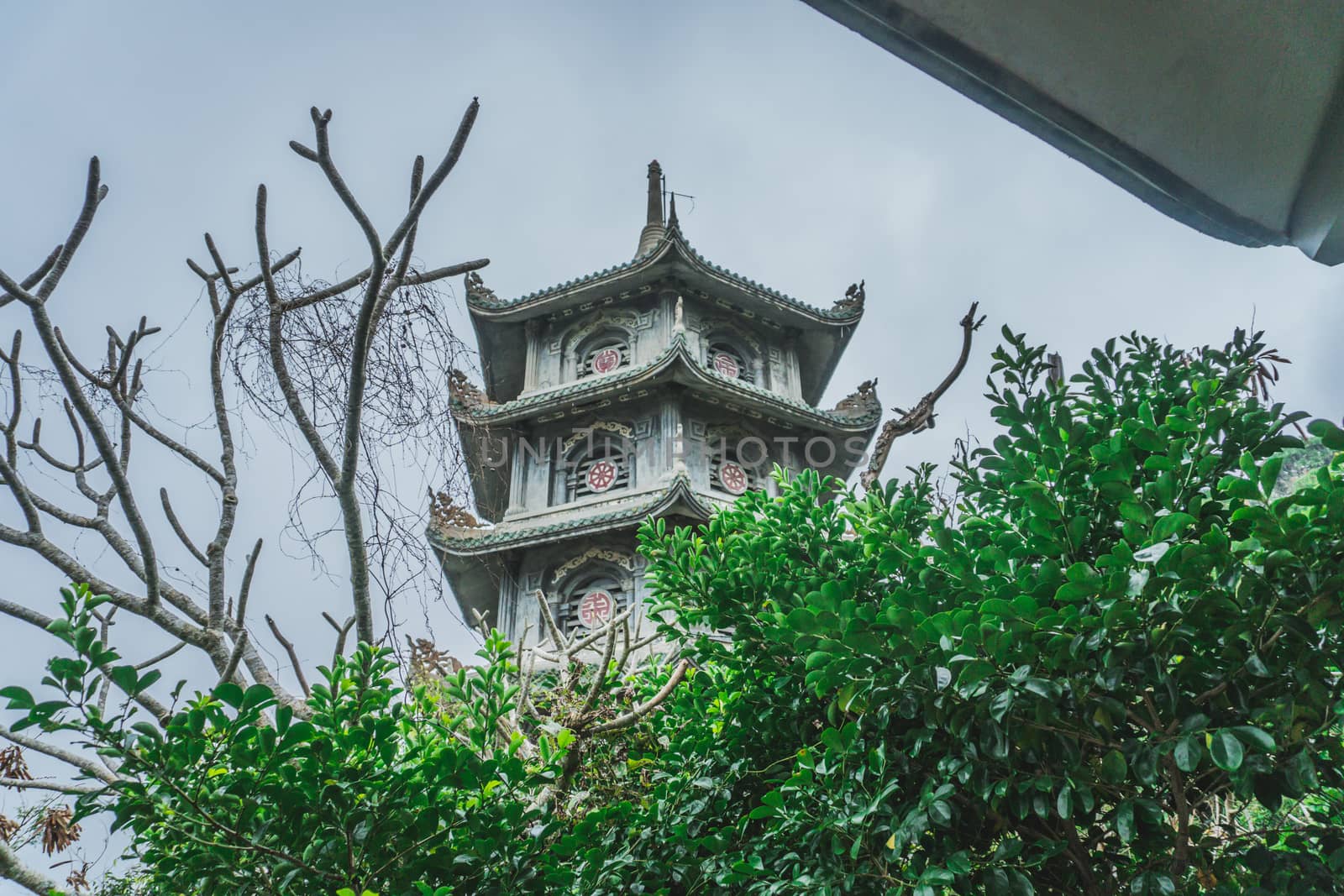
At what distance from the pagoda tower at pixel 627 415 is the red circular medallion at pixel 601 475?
0.09 ft

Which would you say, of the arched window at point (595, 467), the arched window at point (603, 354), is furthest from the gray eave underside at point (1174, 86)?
the arched window at point (603, 354)

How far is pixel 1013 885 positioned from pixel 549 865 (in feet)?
3.70

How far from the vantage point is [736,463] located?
12062 millimetres

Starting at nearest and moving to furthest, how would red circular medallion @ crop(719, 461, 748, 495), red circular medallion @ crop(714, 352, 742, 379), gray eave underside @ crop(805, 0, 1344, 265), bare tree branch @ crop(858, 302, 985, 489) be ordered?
1. gray eave underside @ crop(805, 0, 1344, 265)
2. bare tree branch @ crop(858, 302, 985, 489)
3. red circular medallion @ crop(719, 461, 748, 495)
4. red circular medallion @ crop(714, 352, 742, 379)

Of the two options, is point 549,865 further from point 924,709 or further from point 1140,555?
point 1140,555

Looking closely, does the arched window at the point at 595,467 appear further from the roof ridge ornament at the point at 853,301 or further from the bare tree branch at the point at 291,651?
the bare tree branch at the point at 291,651

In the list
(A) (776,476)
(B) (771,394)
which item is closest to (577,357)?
(B) (771,394)

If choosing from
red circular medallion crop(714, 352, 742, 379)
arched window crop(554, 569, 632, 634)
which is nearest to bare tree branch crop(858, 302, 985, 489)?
arched window crop(554, 569, 632, 634)

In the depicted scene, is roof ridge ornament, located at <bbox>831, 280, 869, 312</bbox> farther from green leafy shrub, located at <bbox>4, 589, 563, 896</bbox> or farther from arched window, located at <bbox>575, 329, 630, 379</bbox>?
green leafy shrub, located at <bbox>4, 589, 563, 896</bbox>

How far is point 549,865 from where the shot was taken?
2236 mm

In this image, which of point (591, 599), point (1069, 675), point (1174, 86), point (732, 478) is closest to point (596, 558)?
point (591, 599)

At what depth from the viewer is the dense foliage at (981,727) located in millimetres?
1716

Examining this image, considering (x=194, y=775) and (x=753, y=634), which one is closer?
(x=194, y=775)

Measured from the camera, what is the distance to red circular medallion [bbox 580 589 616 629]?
35.4 feet
